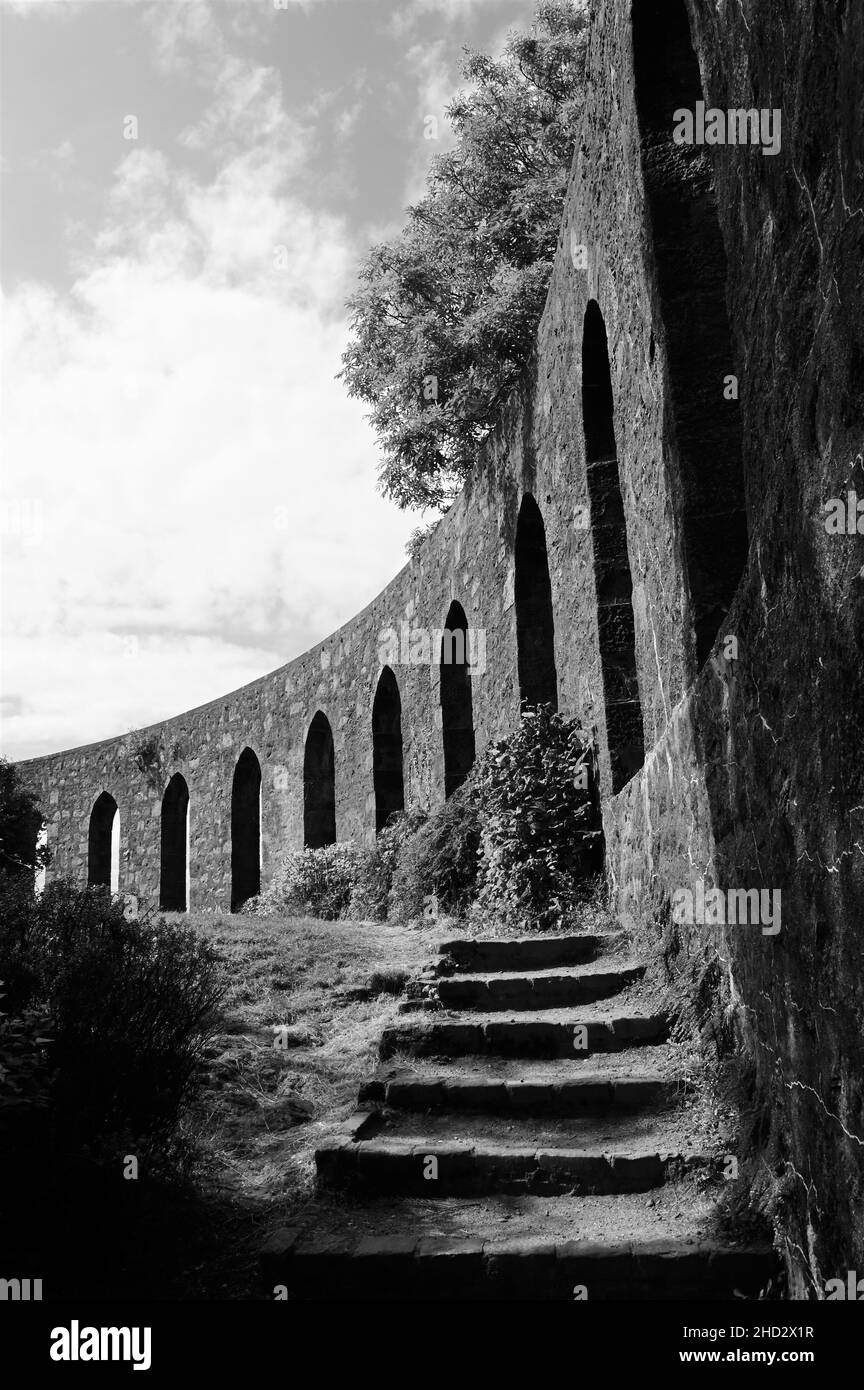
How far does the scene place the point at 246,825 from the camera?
63.7 ft

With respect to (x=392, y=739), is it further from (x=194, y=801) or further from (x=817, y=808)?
(x=817, y=808)

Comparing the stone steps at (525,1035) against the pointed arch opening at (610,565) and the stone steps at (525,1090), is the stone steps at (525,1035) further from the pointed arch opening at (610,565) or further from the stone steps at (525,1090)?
the pointed arch opening at (610,565)

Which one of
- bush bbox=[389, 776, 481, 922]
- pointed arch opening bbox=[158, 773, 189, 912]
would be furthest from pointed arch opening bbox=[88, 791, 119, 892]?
bush bbox=[389, 776, 481, 922]

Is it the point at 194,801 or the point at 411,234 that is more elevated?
the point at 411,234

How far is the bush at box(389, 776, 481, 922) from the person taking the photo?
29.6 feet

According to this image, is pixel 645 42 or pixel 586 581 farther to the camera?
pixel 586 581

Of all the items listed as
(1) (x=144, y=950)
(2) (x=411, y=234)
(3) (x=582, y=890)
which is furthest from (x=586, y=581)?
(2) (x=411, y=234)

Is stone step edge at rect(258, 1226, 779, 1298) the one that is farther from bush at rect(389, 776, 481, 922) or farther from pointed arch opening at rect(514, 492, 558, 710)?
pointed arch opening at rect(514, 492, 558, 710)

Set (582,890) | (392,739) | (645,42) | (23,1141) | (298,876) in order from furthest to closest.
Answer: (392,739)
(298,876)
(582,890)
(645,42)
(23,1141)

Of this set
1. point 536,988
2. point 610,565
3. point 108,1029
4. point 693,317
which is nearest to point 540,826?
point 610,565

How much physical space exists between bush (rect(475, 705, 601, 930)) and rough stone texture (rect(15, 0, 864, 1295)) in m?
0.30

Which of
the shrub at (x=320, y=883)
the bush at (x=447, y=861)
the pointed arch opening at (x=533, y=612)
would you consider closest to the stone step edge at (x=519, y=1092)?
the bush at (x=447, y=861)

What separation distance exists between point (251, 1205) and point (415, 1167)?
0.66 metres

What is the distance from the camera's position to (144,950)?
520 cm
